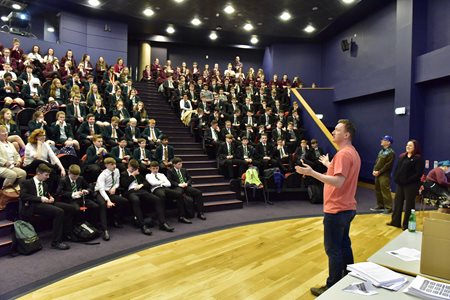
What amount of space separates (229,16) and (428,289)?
10367 millimetres

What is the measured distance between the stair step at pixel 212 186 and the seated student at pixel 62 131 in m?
2.24

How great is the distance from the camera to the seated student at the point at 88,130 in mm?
5343

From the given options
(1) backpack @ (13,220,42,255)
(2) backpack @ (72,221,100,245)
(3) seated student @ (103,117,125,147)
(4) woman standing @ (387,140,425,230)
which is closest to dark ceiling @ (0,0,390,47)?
(3) seated student @ (103,117,125,147)

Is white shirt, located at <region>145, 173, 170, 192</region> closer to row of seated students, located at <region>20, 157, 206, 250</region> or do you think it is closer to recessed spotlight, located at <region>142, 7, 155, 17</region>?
row of seated students, located at <region>20, 157, 206, 250</region>

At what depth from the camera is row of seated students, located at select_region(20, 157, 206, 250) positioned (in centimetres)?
362

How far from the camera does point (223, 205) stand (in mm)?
5695

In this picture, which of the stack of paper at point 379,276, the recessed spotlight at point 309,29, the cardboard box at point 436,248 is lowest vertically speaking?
the stack of paper at point 379,276

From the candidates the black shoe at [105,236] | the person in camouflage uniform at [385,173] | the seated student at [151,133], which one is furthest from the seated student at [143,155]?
the person in camouflage uniform at [385,173]

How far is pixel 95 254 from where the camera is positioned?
134 inches

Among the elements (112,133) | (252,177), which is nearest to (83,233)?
(112,133)

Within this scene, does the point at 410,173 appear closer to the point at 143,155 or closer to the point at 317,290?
the point at 317,290

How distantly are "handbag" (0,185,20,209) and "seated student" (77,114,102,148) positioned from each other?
1709 millimetres

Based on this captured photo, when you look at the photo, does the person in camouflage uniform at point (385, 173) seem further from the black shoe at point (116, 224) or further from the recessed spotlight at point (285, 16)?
the recessed spotlight at point (285, 16)

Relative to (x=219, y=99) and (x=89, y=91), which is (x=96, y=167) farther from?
(x=219, y=99)
